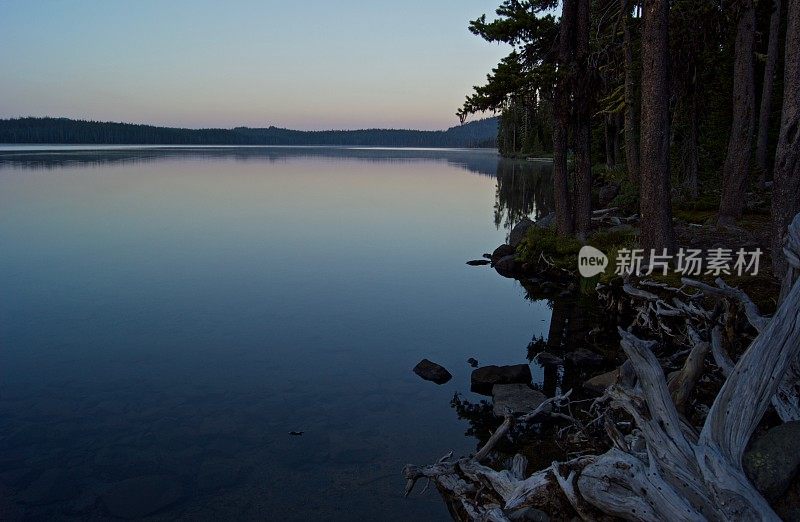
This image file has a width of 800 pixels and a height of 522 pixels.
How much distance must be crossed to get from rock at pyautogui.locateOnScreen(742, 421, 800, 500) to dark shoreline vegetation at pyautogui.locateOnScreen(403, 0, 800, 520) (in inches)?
0.7

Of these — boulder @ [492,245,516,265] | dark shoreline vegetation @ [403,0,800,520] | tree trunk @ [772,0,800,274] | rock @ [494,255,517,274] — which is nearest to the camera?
dark shoreline vegetation @ [403,0,800,520]

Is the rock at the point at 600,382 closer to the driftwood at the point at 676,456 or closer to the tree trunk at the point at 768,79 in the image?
the driftwood at the point at 676,456

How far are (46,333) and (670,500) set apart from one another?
14.0 meters

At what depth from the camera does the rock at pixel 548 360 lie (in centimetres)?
1232

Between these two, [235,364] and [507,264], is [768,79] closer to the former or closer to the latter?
[507,264]

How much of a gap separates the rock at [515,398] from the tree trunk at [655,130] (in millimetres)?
6916

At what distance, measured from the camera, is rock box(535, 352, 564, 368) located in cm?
1232

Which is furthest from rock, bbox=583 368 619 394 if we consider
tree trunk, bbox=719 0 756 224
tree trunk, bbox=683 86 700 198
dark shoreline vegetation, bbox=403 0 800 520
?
tree trunk, bbox=683 86 700 198

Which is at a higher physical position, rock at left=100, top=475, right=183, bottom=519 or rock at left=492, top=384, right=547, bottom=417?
rock at left=492, top=384, right=547, bottom=417

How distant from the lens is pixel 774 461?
16.7 ft

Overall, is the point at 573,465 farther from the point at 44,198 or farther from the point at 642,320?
the point at 44,198

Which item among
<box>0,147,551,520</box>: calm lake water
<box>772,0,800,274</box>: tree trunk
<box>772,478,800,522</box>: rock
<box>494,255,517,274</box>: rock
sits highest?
<box>772,0,800,274</box>: tree trunk

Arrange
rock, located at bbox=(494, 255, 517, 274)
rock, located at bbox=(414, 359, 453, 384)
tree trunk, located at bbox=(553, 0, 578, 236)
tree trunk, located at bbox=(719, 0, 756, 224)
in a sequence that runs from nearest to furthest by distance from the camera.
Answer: rock, located at bbox=(414, 359, 453, 384) < tree trunk, located at bbox=(719, 0, 756, 224) < tree trunk, located at bbox=(553, 0, 578, 236) < rock, located at bbox=(494, 255, 517, 274)

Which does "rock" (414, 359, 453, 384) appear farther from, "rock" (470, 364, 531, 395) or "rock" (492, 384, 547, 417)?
"rock" (492, 384, 547, 417)
